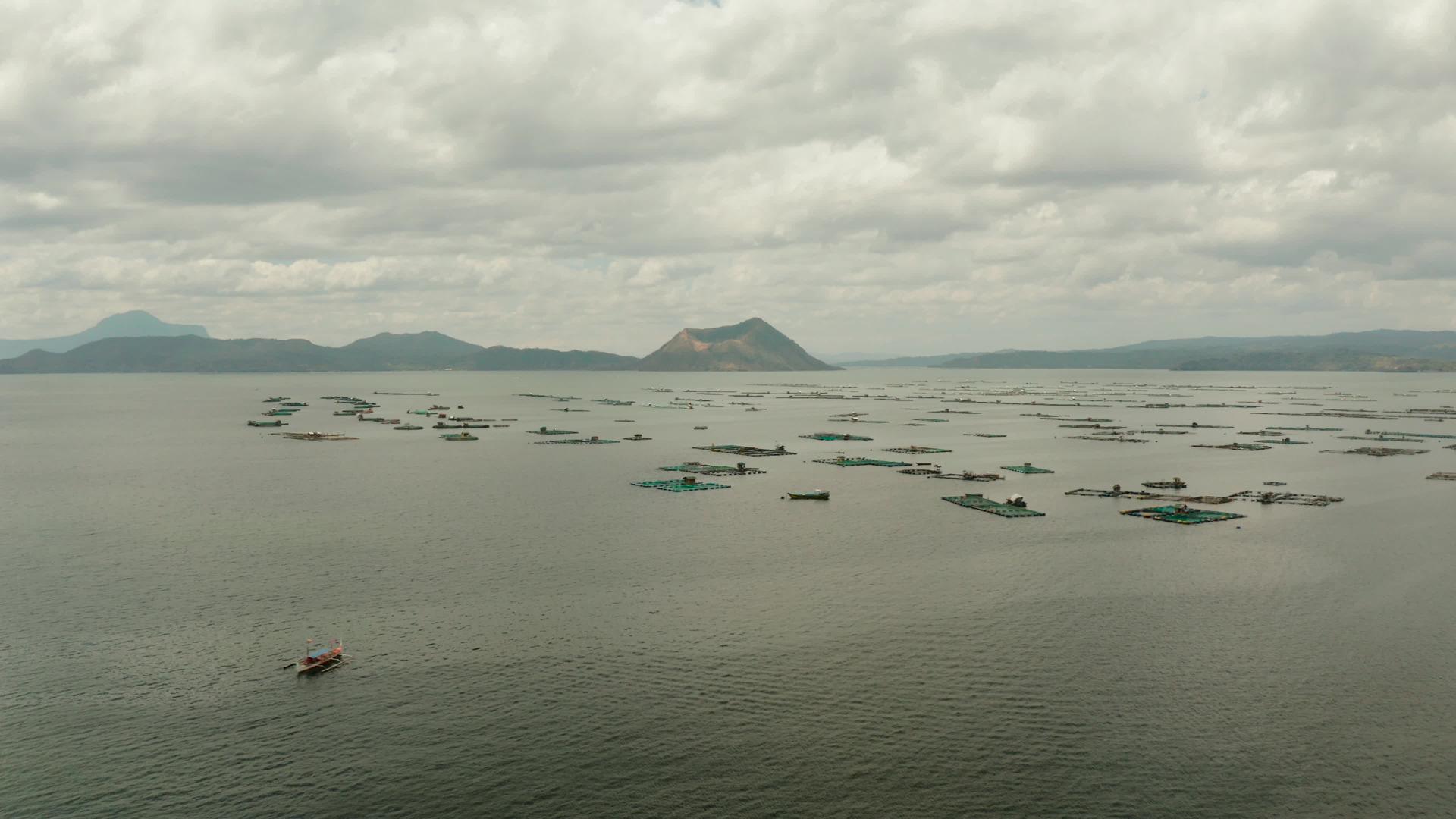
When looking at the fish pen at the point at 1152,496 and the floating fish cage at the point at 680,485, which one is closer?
the fish pen at the point at 1152,496

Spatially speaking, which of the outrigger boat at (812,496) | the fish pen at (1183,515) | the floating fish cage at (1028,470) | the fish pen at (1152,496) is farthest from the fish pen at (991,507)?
the floating fish cage at (1028,470)

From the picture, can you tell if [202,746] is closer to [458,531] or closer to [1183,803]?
[1183,803]

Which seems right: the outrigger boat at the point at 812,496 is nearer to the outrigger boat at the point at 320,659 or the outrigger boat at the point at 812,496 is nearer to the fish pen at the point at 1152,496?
the fish pen at the point at 1152,496

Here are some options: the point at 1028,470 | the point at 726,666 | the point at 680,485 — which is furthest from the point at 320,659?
the point at 1028,470

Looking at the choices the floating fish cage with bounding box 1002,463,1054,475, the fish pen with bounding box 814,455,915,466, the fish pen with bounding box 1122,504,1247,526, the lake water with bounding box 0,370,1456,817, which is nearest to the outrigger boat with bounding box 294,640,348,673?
the lake water with bounding box 0,370,1456,817


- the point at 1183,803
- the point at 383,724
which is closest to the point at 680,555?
the point at 383,724

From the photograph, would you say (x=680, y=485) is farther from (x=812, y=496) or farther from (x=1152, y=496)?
(x=1152, y=496)
